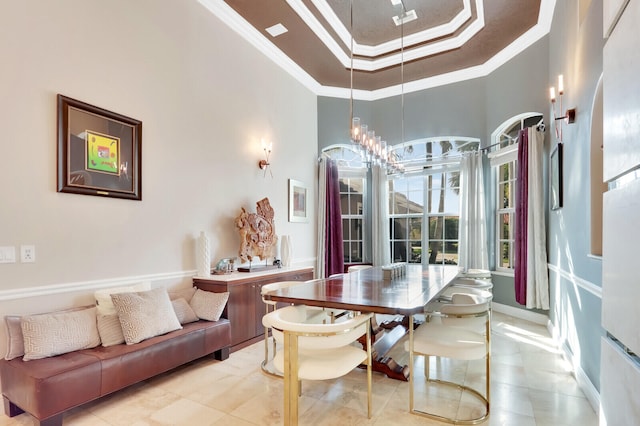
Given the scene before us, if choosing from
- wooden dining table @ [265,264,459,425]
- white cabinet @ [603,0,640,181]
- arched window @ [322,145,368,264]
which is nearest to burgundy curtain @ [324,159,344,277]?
arched window @ [322,145,368,264]

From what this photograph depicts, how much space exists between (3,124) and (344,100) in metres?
5.00

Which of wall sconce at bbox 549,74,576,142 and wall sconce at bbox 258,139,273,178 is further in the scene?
wall sconce at bbox 258,139,273,178

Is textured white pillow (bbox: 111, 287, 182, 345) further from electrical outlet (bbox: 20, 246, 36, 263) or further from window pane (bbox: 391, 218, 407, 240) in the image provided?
window pane (bbox: 391, 218, 407, 240)

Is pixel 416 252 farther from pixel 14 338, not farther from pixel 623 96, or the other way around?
pixel 623 96

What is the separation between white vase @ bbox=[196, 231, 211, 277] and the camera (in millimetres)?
3559

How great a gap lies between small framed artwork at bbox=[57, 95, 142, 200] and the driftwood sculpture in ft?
4.24

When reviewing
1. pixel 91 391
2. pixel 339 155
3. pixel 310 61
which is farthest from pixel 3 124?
pixel 339 155

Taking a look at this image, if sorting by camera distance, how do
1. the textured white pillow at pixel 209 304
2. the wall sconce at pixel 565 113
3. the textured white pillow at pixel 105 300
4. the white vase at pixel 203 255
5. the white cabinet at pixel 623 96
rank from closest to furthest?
the white cabinet at pixel 623 96 → the textured white pillow at pixel 105 300 → the wall sconce at pixel 565 113 → the textured white pillow at pixel 209 304 → the white vase at pixel 203 255

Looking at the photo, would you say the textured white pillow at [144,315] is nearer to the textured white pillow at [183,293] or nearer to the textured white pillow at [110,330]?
the textured white pillow at [110,330]

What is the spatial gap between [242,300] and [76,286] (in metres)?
1.49

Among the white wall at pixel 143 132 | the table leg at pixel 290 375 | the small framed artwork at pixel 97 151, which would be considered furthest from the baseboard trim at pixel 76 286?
the table leg at pixel 290 375

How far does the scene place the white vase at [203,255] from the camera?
11.7ft

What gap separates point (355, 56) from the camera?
5289mm

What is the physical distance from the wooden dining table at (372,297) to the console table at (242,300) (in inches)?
35.7
